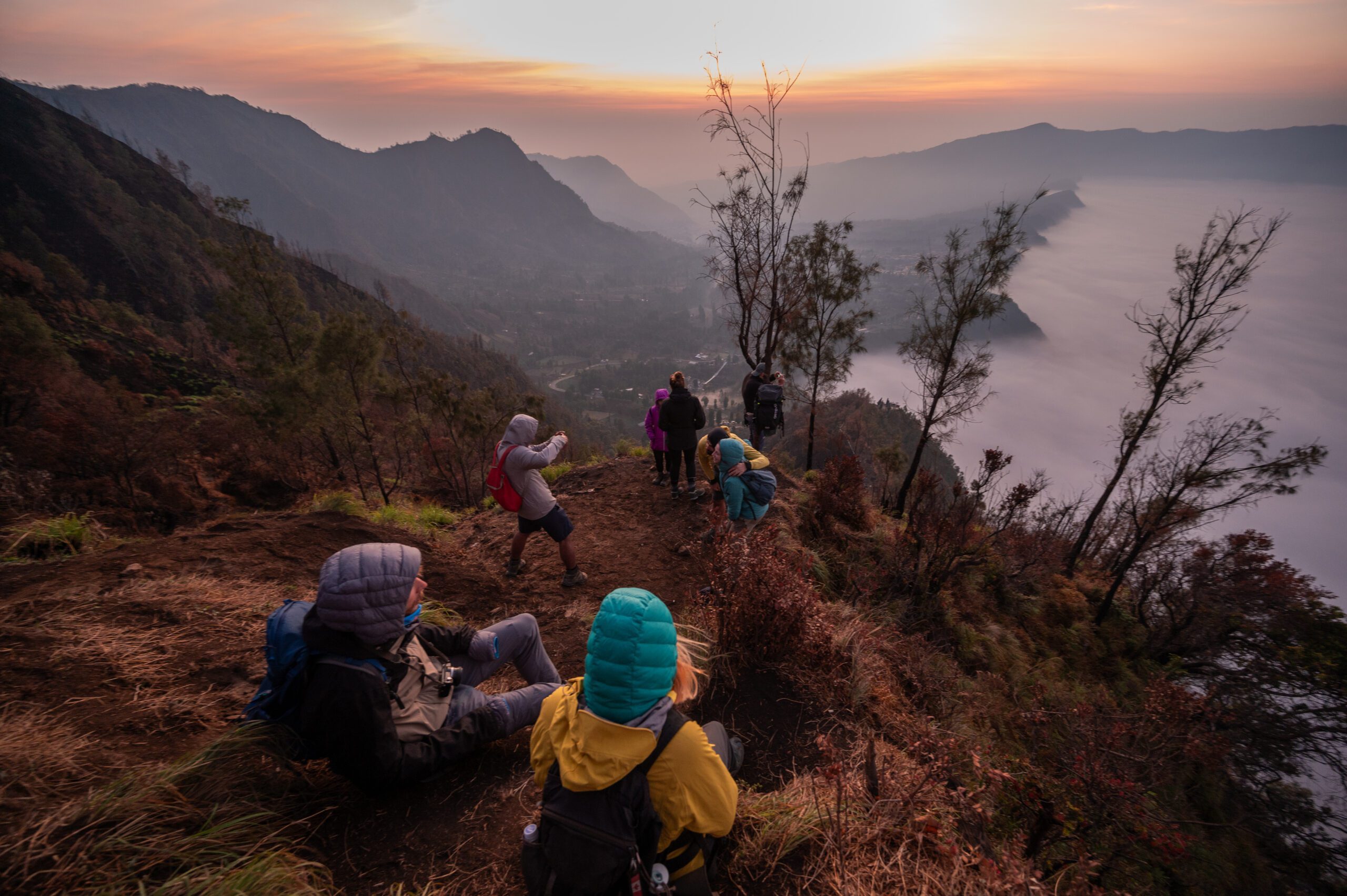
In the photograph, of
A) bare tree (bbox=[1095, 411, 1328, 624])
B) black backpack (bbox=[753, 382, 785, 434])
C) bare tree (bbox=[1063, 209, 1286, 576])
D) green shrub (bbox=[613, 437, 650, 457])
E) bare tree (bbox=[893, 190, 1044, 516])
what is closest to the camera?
black backpack (bbox=[753, 382, 785, 434])

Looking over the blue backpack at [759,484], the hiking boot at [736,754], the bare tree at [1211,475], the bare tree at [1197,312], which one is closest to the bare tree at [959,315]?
the bare tree at [1197,312]

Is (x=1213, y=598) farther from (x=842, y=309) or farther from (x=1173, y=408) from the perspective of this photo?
(x=1173, y=408)

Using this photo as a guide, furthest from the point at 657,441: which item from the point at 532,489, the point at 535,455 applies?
the point at 535,455

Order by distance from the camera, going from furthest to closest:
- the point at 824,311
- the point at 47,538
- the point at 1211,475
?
the point at 824,311
the point at 1211,475
the point at 47,538

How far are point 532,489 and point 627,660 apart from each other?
3634 mm

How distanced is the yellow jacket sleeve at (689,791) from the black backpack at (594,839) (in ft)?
0.15

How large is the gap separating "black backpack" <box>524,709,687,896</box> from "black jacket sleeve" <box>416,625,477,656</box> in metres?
1.38

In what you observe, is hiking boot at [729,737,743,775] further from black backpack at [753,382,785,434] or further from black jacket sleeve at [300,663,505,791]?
black backpack at [753,382,785,434]

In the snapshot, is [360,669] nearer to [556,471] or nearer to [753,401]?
[753,401]

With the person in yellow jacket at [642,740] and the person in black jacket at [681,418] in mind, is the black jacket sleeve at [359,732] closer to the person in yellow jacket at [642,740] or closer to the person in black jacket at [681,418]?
the person in yellow jacket at [642,740]

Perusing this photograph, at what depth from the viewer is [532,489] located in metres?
5.31

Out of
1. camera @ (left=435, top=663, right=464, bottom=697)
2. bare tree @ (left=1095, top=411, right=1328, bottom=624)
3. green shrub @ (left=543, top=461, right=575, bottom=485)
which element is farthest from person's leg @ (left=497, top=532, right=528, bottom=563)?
bare tree @ (left=1095, top=411, right=1328, bottom=624)

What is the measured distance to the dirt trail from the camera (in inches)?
94.0

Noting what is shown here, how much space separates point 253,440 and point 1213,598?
28120mm
